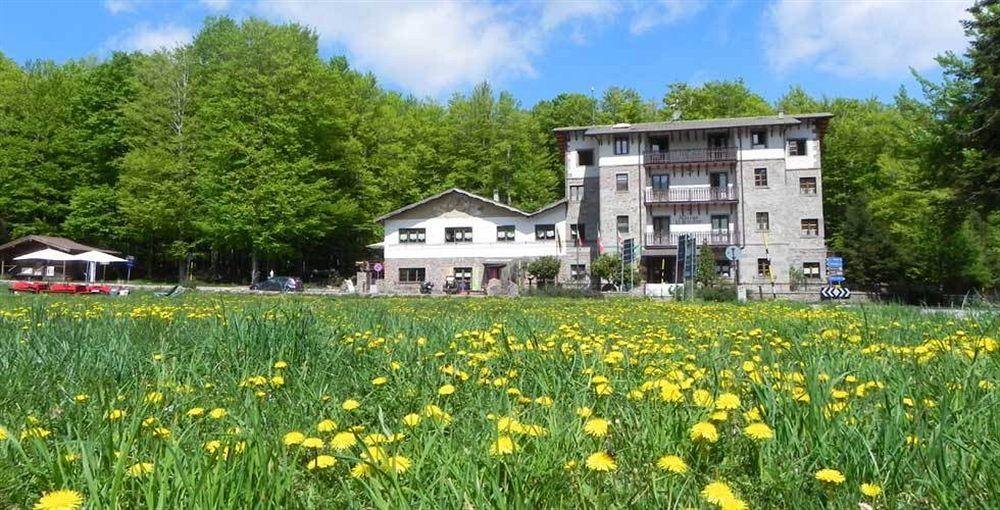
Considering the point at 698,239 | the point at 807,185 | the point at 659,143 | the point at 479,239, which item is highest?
the point at 659,143

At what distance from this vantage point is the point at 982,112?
2430 centimetres

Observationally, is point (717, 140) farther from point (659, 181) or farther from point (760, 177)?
point (659, 181)

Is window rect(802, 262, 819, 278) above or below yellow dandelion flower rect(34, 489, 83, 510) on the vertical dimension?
above

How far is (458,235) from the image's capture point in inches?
1938

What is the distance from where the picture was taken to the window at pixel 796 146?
45375 mm

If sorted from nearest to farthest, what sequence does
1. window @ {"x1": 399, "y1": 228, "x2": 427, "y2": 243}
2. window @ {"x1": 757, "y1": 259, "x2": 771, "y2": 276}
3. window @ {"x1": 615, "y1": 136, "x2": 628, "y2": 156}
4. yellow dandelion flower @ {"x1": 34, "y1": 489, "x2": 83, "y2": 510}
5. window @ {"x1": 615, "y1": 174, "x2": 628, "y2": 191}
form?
yellow dandelion flower @ {"x1": 34, "y1": 489, "x2": 83, "y2": 510}, window @ {"x1": 757, "y1": 259, "x2": 771, "y2": 276}, window @ {"x1": 615, "y1": 174, "x2": 628, "y2": 191}, window @ {"x1": 615, "y1": 136, "x2": 628, "y2": 156}, window @ {"x1": 399, "y1": 228, "x2": 427, "y2": 243}

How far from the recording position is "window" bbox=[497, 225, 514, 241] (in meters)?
48.6

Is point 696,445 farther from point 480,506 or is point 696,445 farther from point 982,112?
point 982,112

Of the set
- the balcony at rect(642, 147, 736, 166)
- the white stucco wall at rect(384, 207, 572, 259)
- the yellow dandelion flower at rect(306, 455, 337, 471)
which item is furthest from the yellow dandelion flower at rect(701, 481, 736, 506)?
the balcony at rect(642, 147, 736, 166)

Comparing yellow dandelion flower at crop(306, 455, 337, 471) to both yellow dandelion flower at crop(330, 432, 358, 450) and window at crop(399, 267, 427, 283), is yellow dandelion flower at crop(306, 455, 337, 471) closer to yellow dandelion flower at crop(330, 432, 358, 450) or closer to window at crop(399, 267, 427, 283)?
yellow dandelion flower at crop(330, 432, 358, 450)

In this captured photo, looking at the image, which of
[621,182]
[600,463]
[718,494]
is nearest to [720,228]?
[621,182]

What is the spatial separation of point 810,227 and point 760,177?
193 inches

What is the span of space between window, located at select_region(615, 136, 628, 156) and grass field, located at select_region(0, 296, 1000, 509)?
43.9 metres

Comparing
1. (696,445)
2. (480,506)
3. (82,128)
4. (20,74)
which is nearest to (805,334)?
(696,445)
